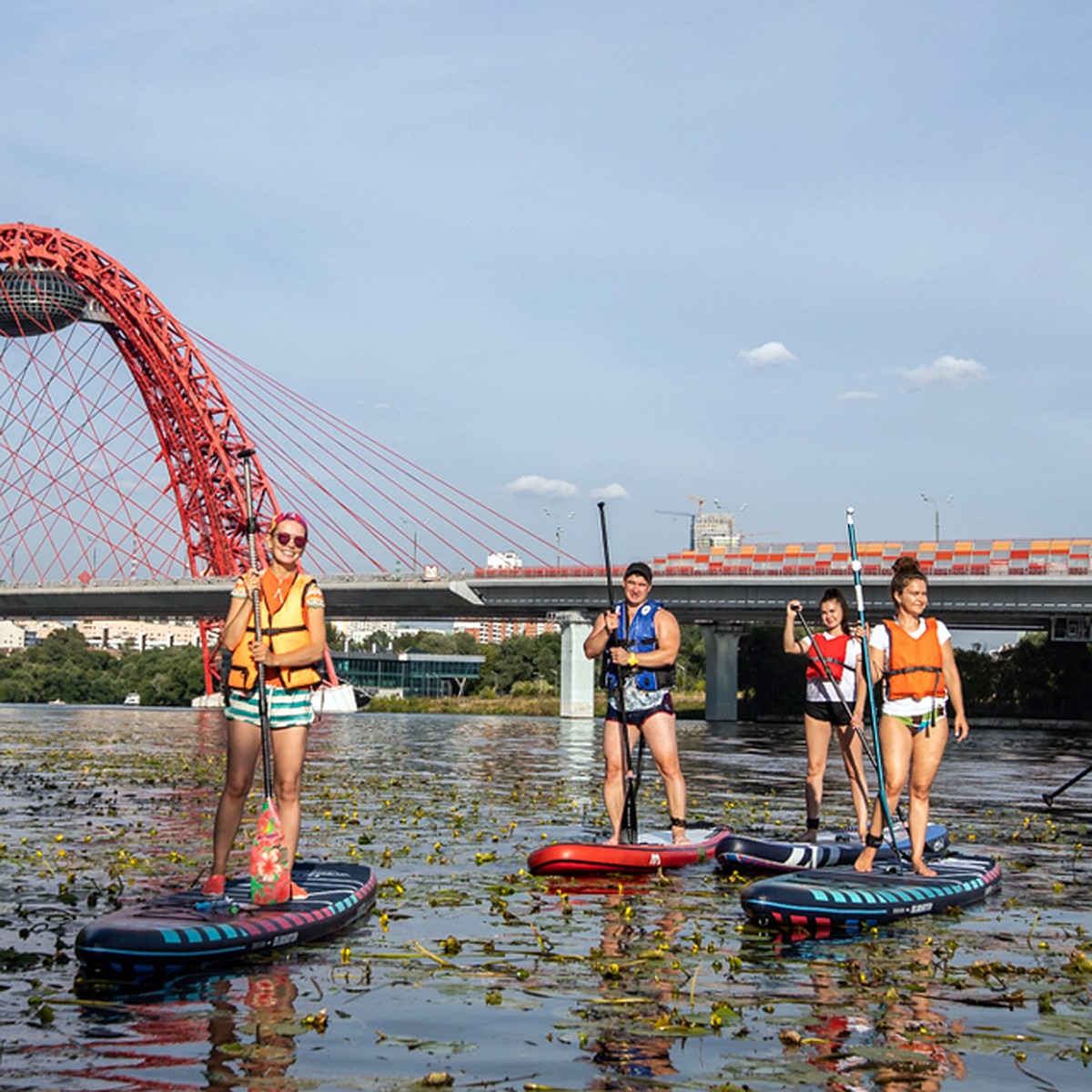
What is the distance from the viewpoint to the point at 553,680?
138500 millimetres

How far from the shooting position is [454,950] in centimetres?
775

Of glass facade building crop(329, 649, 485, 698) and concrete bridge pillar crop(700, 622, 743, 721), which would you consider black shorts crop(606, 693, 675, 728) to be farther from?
glass facade building crop(329, 649, 485, 698)

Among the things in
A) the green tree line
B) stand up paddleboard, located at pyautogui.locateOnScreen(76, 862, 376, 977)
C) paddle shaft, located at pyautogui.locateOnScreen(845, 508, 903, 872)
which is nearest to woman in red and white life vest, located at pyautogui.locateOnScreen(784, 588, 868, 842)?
paddle shaft, located at pyautogui.locateOnScreen(845, 508, 903, 872)

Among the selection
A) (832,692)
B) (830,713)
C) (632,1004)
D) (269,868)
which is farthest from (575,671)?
(632,1004)

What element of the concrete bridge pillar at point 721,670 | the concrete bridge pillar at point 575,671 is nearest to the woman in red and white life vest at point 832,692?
the concrete bridge pillar at point 575,671

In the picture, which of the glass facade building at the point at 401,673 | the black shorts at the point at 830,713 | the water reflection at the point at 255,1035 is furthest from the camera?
the glass facade building at the point at 401,673

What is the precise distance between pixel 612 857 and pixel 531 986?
3672 millimetres

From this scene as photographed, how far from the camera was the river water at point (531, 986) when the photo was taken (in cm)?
550

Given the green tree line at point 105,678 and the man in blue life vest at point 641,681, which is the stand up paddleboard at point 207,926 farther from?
the green tree line at point 105,678

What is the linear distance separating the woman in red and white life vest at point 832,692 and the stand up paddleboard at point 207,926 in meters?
5.11

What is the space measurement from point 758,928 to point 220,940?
11.0ft

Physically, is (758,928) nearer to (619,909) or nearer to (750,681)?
(619,909)

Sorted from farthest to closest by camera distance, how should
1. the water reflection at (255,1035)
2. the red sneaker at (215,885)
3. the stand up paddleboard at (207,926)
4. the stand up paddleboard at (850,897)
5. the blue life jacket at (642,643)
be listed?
the blue life jacket at (642,643)
the stand up paddleboard at (850,897)
the red sneaker at (215,885)
the stand up paddleboard at (207,926)
the water reflection at (255,1035)

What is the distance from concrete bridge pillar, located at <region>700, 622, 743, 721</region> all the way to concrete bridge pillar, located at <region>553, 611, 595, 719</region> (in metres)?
7.98
